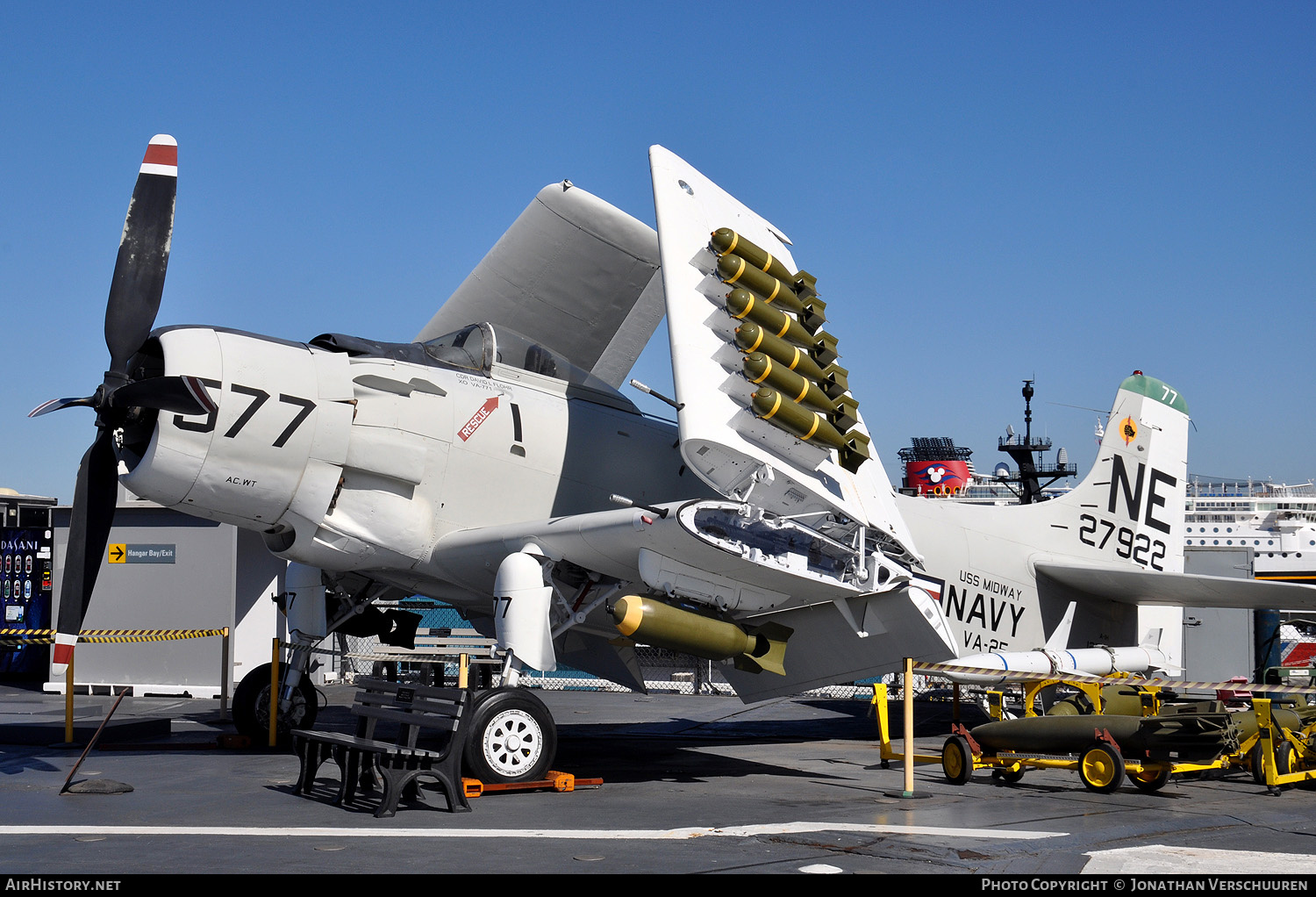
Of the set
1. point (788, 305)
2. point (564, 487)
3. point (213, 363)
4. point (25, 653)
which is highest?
point (788, 305)

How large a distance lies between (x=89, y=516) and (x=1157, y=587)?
39.8ft

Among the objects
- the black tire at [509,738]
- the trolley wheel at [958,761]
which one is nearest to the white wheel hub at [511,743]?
the black tire at [509,738]

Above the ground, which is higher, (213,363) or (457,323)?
(457,323)

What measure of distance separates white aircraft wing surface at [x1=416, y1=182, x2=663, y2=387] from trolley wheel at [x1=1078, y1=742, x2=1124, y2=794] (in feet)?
28.2

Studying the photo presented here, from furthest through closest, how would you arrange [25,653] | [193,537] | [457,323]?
[25,653]
[193,537]
[457,323]

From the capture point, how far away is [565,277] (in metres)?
15.9

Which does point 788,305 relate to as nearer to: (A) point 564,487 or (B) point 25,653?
(A) point 564,487

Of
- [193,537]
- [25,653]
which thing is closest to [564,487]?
[193,537]

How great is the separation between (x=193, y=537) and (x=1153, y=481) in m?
15.1

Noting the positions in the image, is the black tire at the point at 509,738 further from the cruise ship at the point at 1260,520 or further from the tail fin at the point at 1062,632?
the cruise ship at the point at 1260,520

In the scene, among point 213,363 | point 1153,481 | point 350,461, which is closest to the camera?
point 213,363

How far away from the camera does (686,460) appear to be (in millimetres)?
10289

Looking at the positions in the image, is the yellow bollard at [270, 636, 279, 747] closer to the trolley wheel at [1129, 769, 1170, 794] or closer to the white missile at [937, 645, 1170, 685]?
the white missile at [937, 645, 1170, 685]

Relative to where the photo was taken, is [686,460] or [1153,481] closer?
[686,460]
